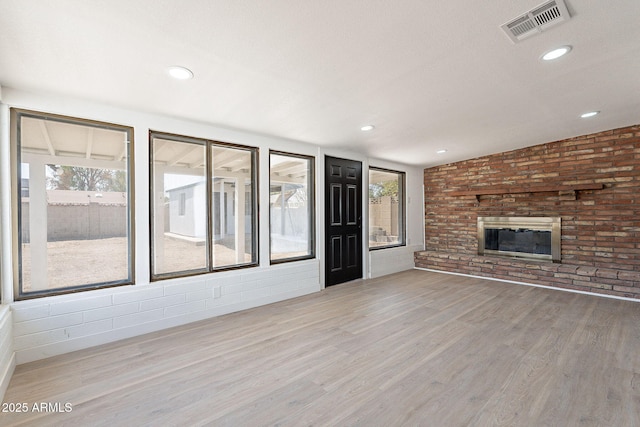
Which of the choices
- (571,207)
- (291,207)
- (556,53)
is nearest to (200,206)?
(291,207)

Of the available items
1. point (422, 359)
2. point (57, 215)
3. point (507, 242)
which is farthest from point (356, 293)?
point (57, 215)

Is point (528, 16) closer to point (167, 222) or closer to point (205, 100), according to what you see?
point (205, 100)

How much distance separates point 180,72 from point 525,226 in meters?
5.98

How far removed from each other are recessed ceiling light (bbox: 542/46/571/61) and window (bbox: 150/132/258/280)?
3258 mm

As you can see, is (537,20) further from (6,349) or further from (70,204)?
(6,349)

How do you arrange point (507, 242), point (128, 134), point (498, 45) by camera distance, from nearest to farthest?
point (498, 45), point (128, 134), point (507, 242)

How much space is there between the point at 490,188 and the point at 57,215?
21.6 feet

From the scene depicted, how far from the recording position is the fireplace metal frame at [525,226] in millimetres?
5102

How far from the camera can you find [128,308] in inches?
118

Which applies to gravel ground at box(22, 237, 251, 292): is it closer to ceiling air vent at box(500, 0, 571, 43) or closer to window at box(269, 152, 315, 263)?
window at box(269, 152, 315, 263)

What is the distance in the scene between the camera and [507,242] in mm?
5727

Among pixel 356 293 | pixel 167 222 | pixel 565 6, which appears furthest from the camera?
pixel 356 293

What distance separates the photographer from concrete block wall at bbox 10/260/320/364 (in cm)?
255

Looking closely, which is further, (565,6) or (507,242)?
(507,242)
